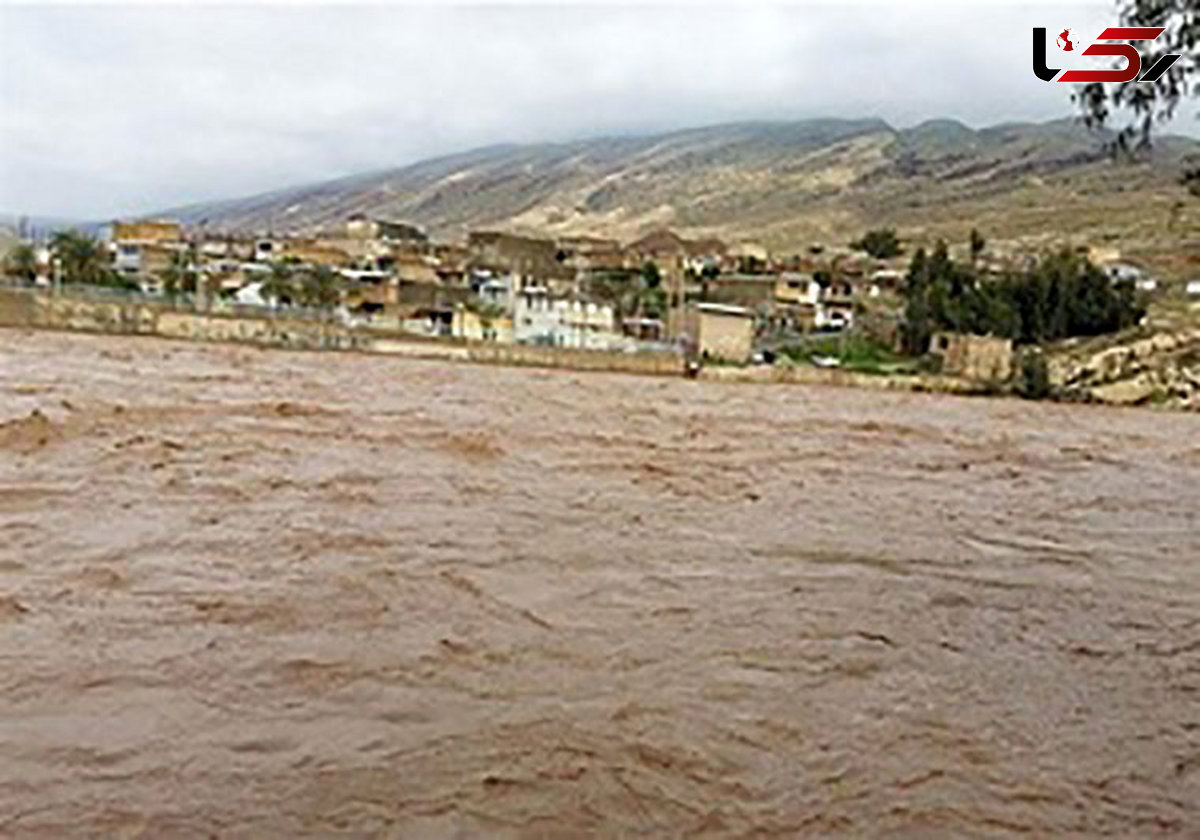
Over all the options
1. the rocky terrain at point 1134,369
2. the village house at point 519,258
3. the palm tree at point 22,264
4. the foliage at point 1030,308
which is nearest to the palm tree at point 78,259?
the palm tree at point 22,264

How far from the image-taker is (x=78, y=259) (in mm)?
50531

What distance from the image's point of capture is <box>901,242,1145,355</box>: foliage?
47.9 metres

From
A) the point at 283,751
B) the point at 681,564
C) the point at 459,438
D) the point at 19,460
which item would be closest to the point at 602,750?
the point at 283,751

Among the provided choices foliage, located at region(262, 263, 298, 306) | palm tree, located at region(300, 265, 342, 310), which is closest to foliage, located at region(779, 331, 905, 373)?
palm tree, located at region(300, 265, 342, 310)

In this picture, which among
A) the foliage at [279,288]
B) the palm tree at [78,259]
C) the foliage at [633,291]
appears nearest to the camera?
the foliage at [279,288]

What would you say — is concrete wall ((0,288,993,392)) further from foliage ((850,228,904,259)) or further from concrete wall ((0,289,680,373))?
foliage ((850,228,904,259))

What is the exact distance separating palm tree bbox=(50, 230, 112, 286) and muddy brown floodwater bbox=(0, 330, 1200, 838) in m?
36.4

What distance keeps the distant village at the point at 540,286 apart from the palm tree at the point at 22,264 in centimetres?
20

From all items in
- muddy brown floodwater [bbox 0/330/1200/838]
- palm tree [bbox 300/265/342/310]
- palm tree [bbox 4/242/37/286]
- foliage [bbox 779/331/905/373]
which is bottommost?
muddy brown floodwater [bbox 0/330/1200/838]

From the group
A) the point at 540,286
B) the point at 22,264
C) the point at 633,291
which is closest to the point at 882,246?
the point at 633,291

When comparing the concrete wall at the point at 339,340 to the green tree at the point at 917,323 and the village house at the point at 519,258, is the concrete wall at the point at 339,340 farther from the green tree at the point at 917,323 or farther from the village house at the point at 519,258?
the village house at the point at 519,258

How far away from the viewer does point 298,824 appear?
430 centimetres

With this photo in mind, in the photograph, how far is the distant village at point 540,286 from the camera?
4631cm

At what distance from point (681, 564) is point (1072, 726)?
3759mm
